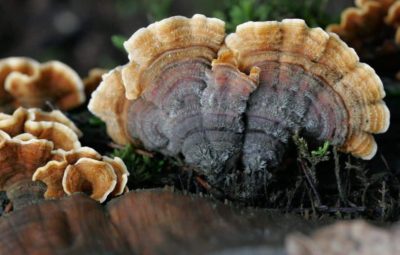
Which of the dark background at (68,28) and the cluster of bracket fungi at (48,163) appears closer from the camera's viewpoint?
the cluster of bracket fungi at (48,163)

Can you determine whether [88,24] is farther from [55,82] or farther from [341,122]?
[341,122]

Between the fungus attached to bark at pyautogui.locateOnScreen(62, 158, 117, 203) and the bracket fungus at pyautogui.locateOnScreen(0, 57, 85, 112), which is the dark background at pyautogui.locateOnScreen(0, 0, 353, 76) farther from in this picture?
the fungus attached to bark at pyautogui.locateOnScreen(62, 158, 117, 203)

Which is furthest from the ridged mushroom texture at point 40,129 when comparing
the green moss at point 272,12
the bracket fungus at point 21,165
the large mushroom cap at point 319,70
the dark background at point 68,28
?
the dark background at point 68,28

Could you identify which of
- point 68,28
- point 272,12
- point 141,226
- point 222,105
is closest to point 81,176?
point 141,226

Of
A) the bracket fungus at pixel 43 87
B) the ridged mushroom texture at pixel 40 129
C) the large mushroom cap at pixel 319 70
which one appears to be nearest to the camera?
the large mushroom cap at pixel 319 70

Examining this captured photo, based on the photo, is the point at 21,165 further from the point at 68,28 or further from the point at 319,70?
the point at 68,28

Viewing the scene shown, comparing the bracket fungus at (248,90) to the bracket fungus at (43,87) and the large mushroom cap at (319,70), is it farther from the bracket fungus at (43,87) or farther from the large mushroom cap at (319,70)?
the bracket fungus at (43,87)
